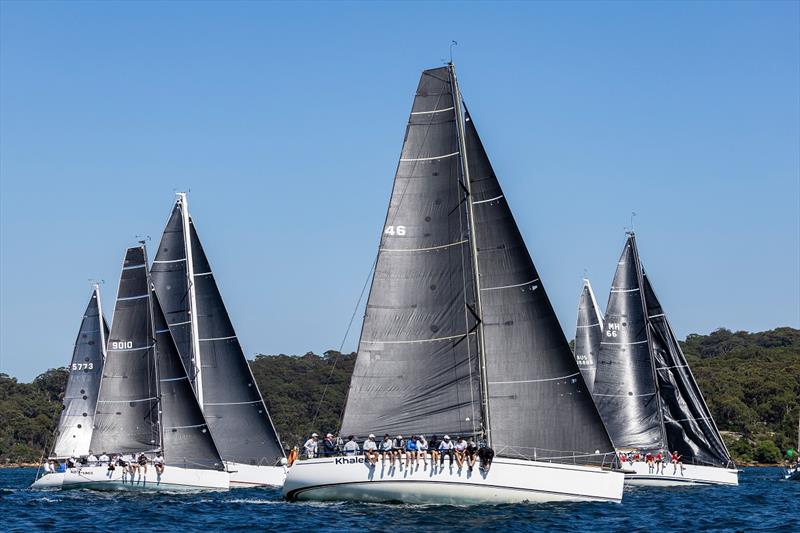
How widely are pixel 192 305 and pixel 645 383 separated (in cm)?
1951

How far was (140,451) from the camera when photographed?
155ft

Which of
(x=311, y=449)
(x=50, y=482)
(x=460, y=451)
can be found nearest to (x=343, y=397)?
(x=50, y=482)

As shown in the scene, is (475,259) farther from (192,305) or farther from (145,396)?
(192,305)

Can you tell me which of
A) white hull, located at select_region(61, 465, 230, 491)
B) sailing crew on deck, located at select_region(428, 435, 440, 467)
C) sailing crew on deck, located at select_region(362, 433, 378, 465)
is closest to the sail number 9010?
white hull, located at select_region(61, 465, 230, 491)

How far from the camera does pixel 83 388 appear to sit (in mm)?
59406

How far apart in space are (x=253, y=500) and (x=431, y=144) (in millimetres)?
13361

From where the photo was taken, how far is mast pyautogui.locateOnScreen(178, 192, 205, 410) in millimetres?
53188

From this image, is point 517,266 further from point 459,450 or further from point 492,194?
point 459,450

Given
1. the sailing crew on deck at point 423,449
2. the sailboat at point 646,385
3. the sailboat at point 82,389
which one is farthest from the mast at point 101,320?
the sailing crew on deck at point 423,449

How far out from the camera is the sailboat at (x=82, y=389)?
194 ft

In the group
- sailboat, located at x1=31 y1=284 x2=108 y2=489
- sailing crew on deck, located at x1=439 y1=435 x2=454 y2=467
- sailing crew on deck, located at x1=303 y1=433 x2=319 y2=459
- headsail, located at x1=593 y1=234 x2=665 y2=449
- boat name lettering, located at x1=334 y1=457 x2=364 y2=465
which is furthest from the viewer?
sailboat, located at x1=31 y1=284 x2=108 y2=489

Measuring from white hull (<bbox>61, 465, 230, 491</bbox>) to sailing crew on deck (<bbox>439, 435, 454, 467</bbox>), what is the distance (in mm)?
14236

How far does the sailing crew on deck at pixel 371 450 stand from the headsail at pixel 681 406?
81.6 ft

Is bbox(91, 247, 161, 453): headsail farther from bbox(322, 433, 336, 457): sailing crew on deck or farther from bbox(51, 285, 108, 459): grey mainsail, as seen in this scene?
bbox(322, 433, 336, 457): sailing crew on deck
